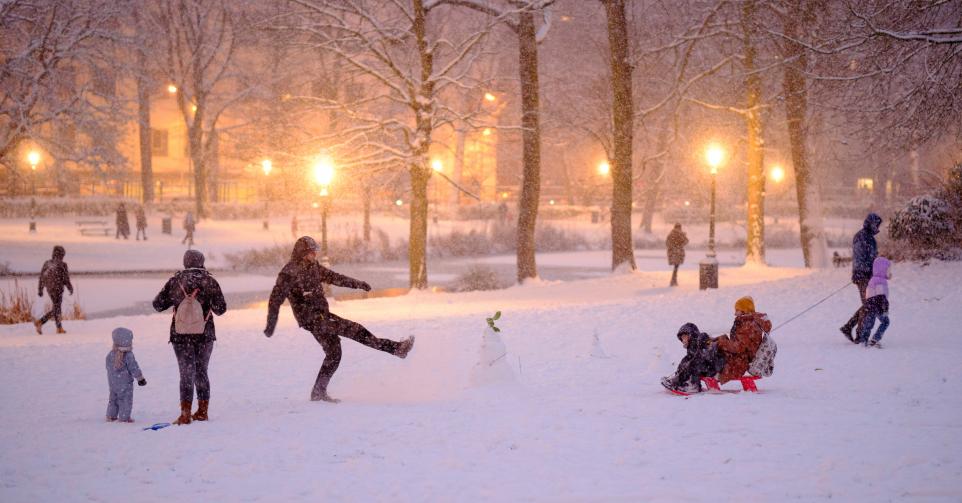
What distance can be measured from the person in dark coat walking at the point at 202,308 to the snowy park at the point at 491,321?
0.12ft

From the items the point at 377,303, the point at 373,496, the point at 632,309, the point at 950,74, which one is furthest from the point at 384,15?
the point at 373,496

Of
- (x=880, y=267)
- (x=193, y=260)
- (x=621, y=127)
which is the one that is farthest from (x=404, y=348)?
(x=621, y=127)

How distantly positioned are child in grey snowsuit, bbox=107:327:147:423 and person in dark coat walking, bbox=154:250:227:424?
593 mm

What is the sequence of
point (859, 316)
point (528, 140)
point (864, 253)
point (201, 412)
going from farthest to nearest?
point (528, 140)
point (864, 253)
point (859, 316)
point (201, 412)

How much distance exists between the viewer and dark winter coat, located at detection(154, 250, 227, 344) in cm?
884

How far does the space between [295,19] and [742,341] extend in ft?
60.2

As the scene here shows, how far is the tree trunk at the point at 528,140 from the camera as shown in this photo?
82.8 feet

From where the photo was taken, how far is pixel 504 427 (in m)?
8.60

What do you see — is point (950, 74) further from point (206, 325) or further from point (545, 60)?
point (545, 60)

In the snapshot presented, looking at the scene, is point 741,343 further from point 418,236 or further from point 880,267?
point 418,236

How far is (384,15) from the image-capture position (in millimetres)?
29156

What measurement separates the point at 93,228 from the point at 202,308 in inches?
1433

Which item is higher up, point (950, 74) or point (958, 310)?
point (950, 74)

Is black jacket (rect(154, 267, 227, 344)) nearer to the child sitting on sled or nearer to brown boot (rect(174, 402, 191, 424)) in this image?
brown boot (rect(174, 402, 191, 424))
